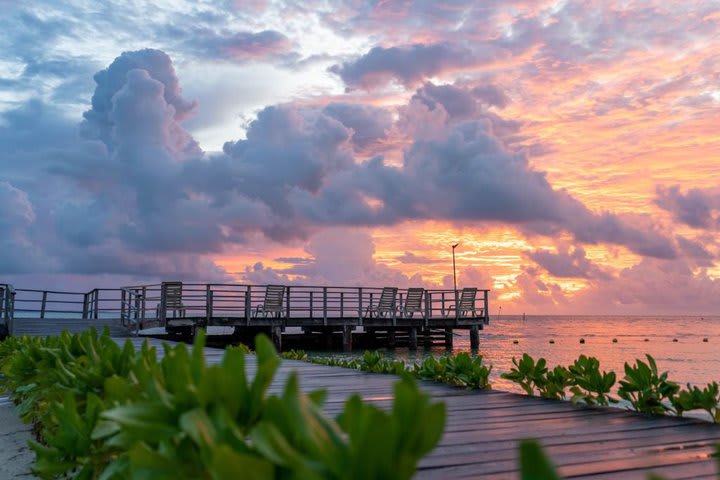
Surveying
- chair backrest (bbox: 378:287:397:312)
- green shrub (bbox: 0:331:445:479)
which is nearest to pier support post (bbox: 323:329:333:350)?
chair backrest (bbox: 378:287:397:312)

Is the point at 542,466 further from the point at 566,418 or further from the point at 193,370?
the point at 566,418

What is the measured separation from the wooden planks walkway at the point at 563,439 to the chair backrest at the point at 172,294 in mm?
16106

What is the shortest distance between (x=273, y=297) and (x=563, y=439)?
62.9 ft

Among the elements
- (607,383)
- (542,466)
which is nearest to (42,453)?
(542,466)

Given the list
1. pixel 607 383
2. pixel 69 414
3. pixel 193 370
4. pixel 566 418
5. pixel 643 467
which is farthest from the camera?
pixel 607 383

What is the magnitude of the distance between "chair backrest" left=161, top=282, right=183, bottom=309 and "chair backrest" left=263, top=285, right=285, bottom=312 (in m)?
2.89

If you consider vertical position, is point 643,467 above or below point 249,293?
below

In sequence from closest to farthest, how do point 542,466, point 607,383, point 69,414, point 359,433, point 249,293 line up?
point 542,466
point 359,433
point 69,414
point 607,383
point 249,293

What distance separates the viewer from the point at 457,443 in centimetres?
280

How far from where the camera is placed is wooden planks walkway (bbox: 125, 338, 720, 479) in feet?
7.77

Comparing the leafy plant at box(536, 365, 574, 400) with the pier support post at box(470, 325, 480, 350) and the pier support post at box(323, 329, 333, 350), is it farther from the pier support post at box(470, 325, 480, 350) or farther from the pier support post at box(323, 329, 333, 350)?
the pier support post at box(470, 325, 480, 350)

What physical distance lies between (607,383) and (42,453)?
3.40m

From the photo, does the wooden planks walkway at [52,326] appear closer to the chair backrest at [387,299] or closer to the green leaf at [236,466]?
the chair backrest at [387,299]

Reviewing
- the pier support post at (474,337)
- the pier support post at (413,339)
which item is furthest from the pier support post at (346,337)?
the pier support post at (474,337)
